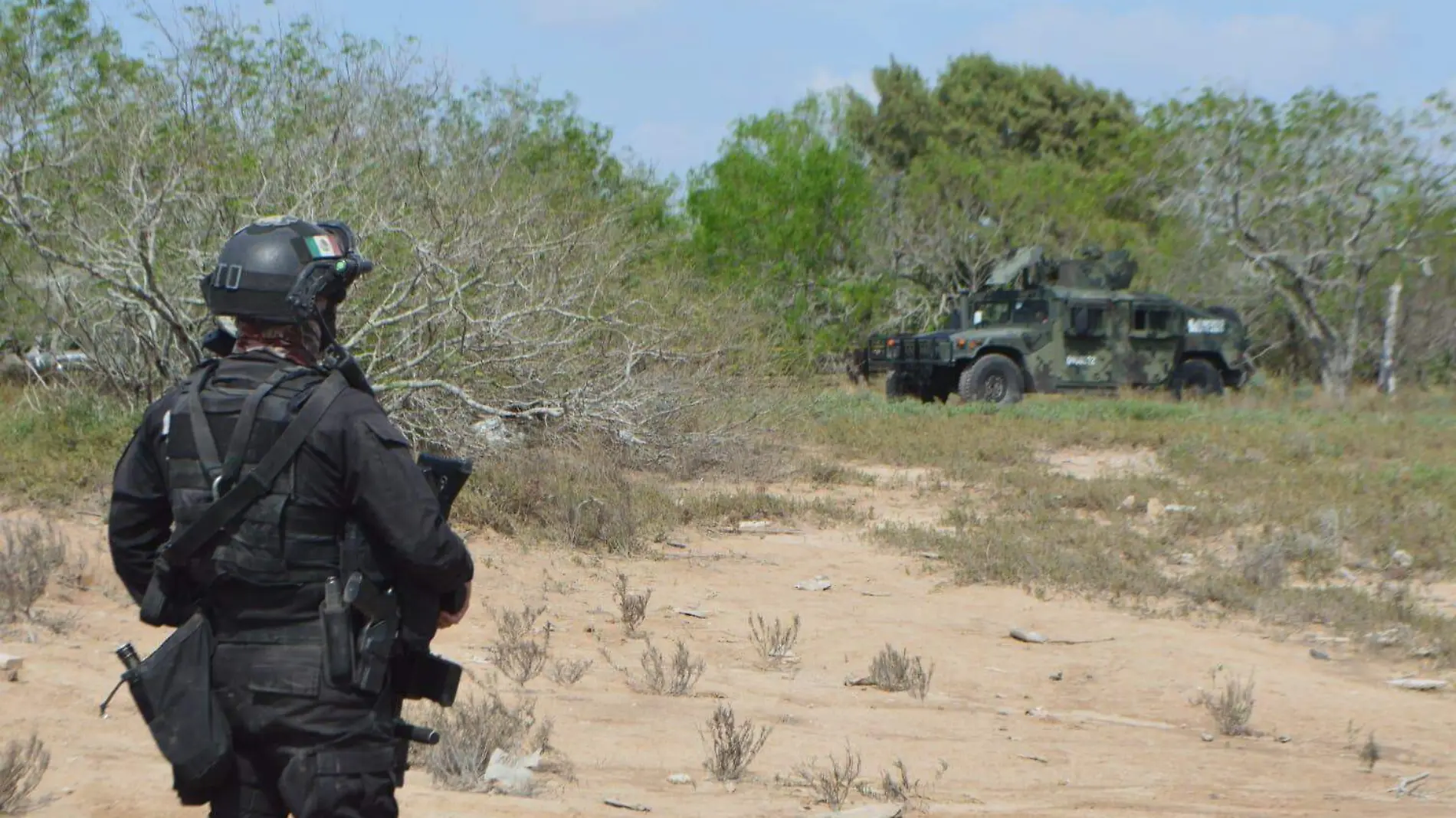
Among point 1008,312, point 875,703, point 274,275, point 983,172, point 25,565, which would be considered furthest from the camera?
point 983,172

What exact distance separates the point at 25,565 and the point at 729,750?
3645 mm

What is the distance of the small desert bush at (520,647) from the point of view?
6504 millimetres

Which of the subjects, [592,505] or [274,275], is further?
[592,505]

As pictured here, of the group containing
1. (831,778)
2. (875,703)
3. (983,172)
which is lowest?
(875,703)

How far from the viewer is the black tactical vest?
258 centimetres

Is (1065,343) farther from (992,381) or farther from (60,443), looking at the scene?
(60,443)

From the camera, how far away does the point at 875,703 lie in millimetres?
6582

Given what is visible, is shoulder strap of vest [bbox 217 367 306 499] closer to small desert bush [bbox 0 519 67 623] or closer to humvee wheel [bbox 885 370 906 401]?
small desert bush [bbox 0 519 67 623]

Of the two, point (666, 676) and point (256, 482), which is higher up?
point (256, 482)

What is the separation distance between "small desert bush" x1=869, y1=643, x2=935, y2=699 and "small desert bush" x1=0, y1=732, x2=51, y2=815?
360 centimetres

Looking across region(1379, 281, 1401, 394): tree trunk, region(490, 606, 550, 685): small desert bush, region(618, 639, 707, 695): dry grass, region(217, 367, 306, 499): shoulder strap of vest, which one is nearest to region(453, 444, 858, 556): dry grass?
region(490, 606, 550, 685): small desert bush

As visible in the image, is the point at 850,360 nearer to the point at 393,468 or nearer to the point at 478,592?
the point at 478,592

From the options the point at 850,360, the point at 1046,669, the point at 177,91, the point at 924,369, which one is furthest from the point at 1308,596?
the point at 850,360

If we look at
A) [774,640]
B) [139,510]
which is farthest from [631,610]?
[139,510]
